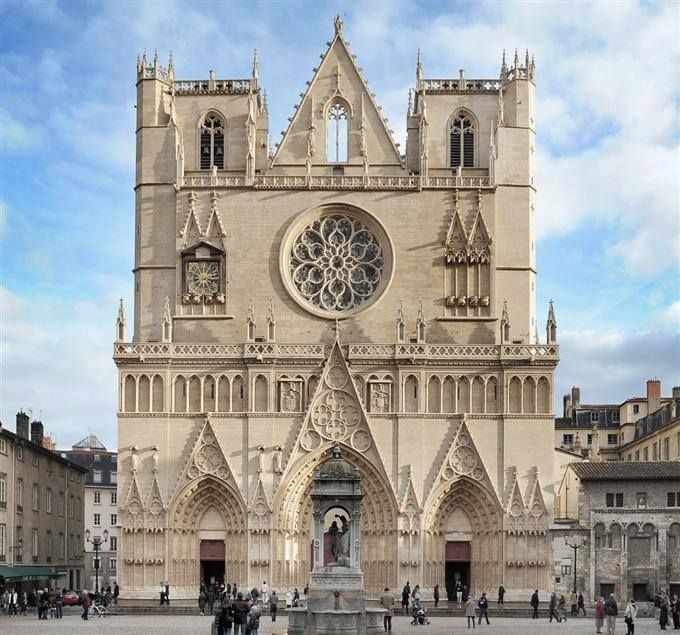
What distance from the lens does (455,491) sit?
229 feet

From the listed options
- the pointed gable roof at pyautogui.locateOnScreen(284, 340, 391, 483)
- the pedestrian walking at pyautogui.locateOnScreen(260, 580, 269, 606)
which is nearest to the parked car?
the pedestrian walking at pyautogui.locateOnScreen(260, 580, 269, 606)

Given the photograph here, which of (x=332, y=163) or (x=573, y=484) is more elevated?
(x=332, y=163)

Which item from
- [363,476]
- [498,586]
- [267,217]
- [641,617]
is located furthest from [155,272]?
[641,617]

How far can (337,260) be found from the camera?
7319cm

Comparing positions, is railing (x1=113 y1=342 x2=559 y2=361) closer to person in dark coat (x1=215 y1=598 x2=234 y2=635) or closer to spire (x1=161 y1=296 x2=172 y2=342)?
spire (x1=161 y1=296 x2=172 y2=342)

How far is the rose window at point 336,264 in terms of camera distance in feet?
238

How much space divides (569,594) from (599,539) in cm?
315

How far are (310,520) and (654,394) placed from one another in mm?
37317

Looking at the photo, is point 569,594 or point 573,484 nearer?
point 569,594

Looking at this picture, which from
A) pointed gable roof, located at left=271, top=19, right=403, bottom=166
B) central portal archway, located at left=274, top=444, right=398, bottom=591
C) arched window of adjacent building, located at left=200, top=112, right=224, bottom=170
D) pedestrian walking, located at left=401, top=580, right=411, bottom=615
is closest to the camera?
pedestrian walking, located at left=401, top=580, right=411, bottom=615

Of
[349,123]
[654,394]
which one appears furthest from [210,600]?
[654,394]

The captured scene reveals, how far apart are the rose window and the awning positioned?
62.3 ft

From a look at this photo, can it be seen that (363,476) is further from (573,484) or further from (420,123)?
(573,484)

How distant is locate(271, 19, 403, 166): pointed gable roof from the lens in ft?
243
